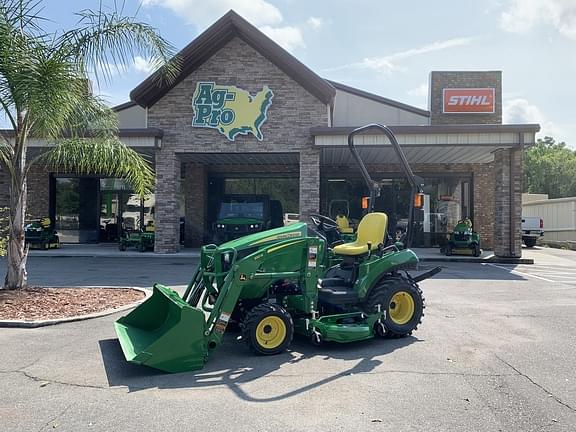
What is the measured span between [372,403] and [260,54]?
14.6 metres

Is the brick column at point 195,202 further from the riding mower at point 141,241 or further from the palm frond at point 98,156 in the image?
the palm frond at point 98,156

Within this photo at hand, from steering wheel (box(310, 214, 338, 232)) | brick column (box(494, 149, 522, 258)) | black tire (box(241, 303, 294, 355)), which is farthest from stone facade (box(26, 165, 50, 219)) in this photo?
black tire (box(241, 303, 294, 355))

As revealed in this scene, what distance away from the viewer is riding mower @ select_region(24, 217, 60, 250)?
19.3 metres

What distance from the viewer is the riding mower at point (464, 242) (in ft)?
58.8

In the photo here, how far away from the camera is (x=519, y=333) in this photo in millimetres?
6754

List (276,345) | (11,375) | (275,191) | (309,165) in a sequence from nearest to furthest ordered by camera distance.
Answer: (11,375), (276,345), (309,165), (275,191)

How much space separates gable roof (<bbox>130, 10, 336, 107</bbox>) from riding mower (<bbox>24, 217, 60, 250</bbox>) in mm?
6689

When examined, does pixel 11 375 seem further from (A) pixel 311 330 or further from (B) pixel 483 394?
(B) pixel 483 394

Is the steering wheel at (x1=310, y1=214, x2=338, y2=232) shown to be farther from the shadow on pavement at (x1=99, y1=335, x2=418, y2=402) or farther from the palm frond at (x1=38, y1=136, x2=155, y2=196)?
the palm frond at (x1=38, y1=136, x2=155, y2=196)

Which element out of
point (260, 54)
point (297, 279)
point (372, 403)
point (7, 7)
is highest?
point (260, 54)

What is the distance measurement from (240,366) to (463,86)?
19.8m

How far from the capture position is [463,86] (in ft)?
71.9

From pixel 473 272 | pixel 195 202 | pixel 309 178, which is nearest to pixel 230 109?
pixel 309 178

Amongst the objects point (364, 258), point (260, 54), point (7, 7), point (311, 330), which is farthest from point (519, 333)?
point (260, 54)
